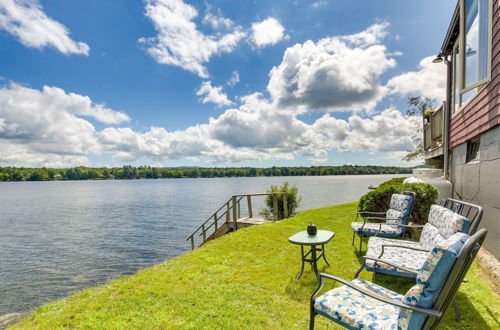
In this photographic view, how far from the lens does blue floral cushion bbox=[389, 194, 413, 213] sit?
17.9 feet

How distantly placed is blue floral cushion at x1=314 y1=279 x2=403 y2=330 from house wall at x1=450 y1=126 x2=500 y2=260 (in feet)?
10.8

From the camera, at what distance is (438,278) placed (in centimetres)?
170

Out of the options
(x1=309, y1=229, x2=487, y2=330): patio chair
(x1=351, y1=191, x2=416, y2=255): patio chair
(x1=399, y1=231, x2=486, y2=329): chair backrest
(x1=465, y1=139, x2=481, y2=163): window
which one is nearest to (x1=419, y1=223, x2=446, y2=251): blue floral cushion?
(x1=351, y1=191, x2=416, y2=255): patio chair

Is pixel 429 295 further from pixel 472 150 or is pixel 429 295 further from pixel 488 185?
pixel 472 150

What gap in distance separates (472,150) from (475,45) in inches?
95.4

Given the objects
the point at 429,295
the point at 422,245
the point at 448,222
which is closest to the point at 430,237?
the point at 422,245

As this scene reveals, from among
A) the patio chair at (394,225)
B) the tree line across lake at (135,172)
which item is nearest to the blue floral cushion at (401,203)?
the patio chair at (394,225)

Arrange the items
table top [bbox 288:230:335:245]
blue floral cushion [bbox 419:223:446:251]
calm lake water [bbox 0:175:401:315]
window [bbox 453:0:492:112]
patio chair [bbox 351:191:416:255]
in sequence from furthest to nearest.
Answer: calm lake water [bbox 0:175:401:315] < patio chair [bbox 351:191:416:255] < window [bbox 453:0:492:112] < table top [bbox 288:230:335:245] < blue floral cushion [bbox 419:223:446:251]

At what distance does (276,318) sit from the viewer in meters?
3.32

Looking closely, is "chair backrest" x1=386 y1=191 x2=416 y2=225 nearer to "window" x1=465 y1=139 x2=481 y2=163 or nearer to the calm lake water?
"window" x1=465 y1=139 x2=481 y2=163

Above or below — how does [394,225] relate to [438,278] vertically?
below

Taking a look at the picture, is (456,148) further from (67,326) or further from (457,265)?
(67,326)

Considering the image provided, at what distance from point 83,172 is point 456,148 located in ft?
511

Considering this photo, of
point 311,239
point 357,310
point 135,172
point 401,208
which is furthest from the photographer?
point 135,172
